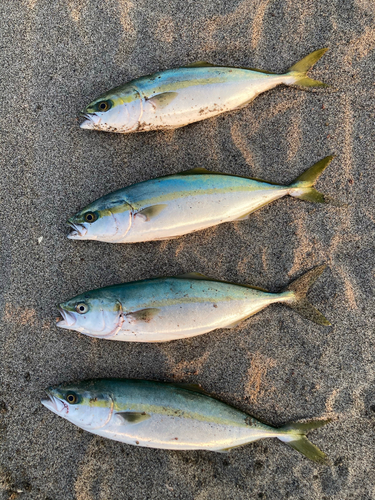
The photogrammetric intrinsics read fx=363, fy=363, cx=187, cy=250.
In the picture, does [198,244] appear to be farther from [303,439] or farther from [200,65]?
[303,439]

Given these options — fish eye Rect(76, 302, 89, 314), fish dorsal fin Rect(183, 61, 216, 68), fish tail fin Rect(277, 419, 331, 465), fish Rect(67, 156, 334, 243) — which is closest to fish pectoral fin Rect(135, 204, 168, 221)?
fish Rect(67, 156, 334, 243)

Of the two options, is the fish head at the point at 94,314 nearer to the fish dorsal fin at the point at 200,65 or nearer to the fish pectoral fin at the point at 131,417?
the fish pectoral fin at the point at 131,417

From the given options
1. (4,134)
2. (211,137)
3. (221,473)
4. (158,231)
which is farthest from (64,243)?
(221,473)

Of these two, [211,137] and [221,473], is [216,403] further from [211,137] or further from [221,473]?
[211,137]

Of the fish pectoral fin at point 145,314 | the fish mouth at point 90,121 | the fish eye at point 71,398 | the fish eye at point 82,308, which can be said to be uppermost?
the fish mouth at point 90,121

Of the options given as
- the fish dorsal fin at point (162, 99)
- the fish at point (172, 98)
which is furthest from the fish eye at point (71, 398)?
the fish dorsal fin at point (162, 99)

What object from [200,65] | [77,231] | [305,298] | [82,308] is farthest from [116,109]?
[305,298]

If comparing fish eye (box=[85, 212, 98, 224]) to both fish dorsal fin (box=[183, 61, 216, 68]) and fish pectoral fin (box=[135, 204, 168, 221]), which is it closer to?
fish pectoral fin (box=[135, 204, 168, 221])
